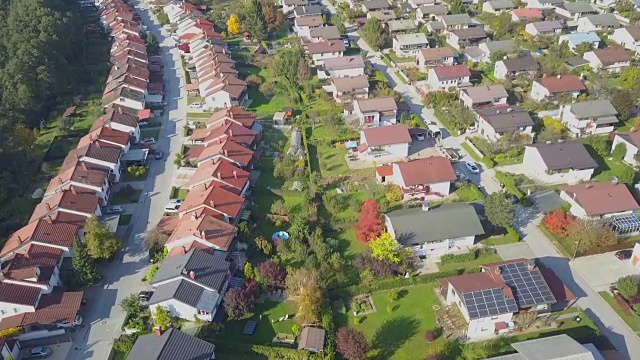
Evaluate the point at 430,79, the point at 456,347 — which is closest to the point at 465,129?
the point at 430,79

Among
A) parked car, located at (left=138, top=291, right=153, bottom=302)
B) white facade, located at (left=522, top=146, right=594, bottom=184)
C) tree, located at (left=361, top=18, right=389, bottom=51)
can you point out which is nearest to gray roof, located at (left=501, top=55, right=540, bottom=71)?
→ tree, located at (left=361, top=18, right=389, bottom=51)

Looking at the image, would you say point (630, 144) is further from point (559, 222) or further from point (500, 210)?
point (500, 210)

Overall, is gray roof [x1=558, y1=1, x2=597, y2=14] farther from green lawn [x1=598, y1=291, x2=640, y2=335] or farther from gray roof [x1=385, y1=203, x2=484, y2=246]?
green lawn [x1=598, y1=291, x2=640, y2=335]

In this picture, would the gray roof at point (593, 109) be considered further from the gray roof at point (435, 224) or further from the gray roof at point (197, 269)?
the gray roof at point (197, 269)

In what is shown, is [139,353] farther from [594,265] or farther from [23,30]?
[23,30]

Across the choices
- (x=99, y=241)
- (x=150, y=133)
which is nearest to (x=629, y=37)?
(x=150, y=133)
